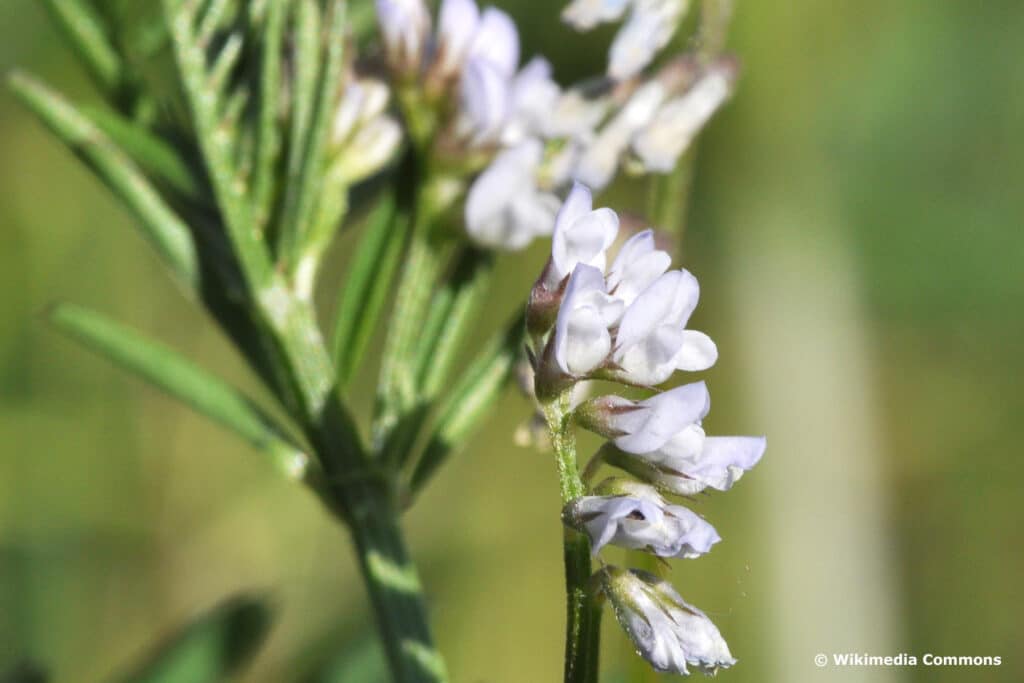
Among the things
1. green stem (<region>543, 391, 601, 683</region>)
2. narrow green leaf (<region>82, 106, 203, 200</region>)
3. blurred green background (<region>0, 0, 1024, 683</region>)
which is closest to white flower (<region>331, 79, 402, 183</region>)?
narrow green leaf (<region>82, 106, 203, 200</region>)

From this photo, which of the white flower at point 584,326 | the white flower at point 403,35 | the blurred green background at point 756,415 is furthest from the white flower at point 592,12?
the blurred green background at point 756,415

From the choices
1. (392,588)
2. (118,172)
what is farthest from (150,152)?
(392,588)

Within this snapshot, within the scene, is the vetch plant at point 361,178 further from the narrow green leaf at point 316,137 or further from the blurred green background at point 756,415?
the blurred green background at point 756,415

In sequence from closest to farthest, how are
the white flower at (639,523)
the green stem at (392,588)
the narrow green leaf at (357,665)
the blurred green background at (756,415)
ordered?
1. the white flower at (639,523)
2. the green stem at (392,588)
3. the narrow green leaf at (357,665)
4. the blurred green background at (756,415)

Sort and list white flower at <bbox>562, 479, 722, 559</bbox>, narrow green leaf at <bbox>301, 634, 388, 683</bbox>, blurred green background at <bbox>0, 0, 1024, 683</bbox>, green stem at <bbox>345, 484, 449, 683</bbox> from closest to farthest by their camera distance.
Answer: white flower at <bbox>562, 479, 722, 559</bbox> → green stem at <bbox>345, 484, 449, 683</bbox> → narrow green leaf at <bbox>301, 634, 388, 683</bbox> → blurred green background at <bbox>0, 0, 1024, 683</bbox>

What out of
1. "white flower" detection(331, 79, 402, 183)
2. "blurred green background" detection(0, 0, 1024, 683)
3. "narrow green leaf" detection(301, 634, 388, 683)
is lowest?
"blurred green background" detection(0, 0, 1024, 683)

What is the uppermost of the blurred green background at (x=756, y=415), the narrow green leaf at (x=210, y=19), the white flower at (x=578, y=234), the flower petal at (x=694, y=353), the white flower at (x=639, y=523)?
the narrow green leaf at (x=210, y=19)

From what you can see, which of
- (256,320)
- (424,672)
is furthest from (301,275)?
(424,672)

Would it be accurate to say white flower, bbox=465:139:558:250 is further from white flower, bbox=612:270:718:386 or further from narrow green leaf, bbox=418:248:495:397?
white flower, bbox=612:270:718:386
